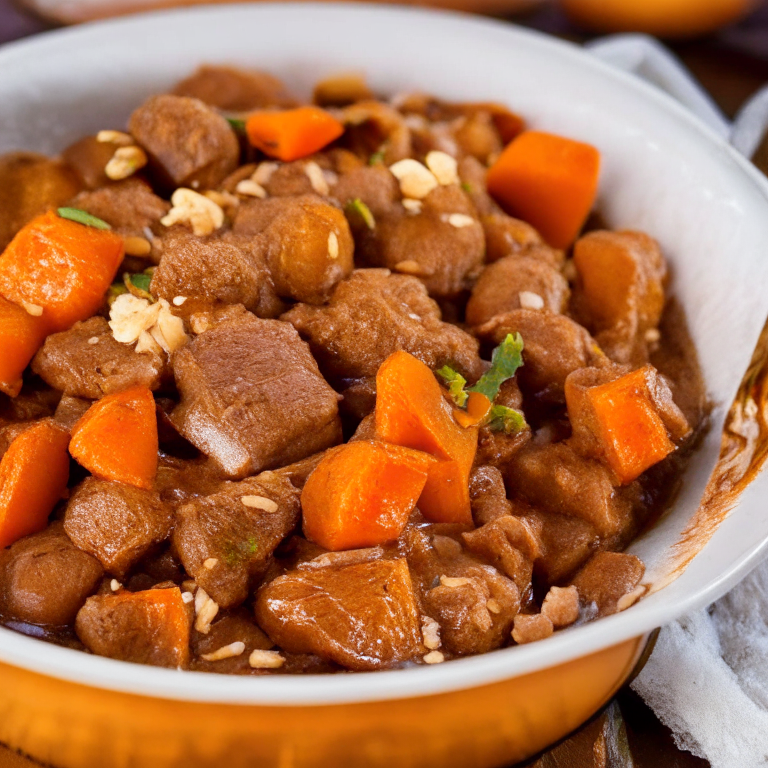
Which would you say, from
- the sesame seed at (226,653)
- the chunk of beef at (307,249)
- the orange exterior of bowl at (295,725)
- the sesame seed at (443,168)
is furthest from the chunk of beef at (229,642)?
the sesame seed at (443,168)

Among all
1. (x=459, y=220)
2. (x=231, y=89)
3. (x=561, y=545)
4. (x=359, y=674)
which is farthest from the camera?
(x=231, y=89)

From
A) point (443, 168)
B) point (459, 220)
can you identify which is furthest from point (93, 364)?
point (443, 168)

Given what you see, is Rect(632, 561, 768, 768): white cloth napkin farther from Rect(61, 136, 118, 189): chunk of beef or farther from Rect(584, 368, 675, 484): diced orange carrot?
Rect(61, 136, 118, 189): chunk of beef

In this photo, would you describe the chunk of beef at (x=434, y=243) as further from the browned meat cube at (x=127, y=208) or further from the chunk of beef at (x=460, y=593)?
the chunk of beef at (x=460, y=593)

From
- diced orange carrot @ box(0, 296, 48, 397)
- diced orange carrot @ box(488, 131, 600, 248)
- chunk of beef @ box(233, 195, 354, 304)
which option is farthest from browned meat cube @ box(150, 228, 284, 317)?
diced orange carrot @ box(488, 131, 600, 248)

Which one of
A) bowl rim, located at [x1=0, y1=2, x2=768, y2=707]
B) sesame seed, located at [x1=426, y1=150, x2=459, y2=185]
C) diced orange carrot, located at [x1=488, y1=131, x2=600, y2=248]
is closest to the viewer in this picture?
bowl rim, located at [x1=0, y1=2, x2=768, y2=707]

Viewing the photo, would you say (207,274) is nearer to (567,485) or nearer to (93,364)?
(93,364)

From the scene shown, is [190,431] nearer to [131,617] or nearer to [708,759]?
[131,617]
